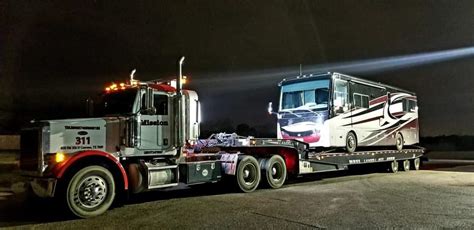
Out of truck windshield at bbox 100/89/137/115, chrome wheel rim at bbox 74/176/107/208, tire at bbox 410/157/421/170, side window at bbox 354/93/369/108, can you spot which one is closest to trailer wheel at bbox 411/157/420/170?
tire at bbox 410/157/421/170

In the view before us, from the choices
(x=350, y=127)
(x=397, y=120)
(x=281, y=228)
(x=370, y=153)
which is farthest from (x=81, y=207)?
(x=397, y=120)

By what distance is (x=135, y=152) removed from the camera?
1104cm

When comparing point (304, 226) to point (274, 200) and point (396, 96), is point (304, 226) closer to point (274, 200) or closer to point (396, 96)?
point (274, 200)

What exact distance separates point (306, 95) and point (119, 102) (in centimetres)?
796

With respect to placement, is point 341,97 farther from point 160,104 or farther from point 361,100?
point 160,104

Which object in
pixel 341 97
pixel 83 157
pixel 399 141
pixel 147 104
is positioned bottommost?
pixel 83 157

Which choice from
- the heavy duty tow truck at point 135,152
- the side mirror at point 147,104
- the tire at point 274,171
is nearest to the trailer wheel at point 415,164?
the heavy duty tow truck at point 135,152

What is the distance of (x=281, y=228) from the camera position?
806 cm

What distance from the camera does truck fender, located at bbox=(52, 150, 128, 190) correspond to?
928 centimetres

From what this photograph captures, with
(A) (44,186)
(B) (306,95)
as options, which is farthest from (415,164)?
(A) (44,186)

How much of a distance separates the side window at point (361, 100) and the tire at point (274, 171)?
490cm

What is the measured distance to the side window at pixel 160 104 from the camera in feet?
37.3

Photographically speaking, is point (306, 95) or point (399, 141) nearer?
point (306, 95)

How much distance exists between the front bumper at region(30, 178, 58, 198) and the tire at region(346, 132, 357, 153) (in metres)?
11.6
